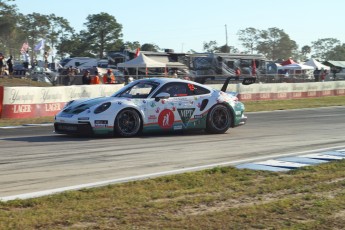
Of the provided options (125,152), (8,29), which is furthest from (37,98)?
(8,29)

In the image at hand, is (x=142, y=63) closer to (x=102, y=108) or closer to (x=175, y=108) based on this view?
(x=175, y=108)

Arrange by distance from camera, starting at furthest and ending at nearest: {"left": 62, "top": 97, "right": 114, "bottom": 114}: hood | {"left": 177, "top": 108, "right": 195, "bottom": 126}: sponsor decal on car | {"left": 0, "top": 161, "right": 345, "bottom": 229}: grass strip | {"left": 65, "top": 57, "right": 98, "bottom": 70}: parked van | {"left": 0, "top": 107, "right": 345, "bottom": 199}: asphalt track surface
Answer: {"left": 65, "top": 57, "right": 98, "bottom": 70}: parked van < {"left": 177, "top": 108, "right": 195, "bottom": 126}: sponsor decal on car < {"left": 62, "top": 97, "right": 114, "bottom": 114}: hood < {"left": 0, "top": 107, "right": 345, "bottom": 199}: asphalt track surface < {"left": 0, "top": 161, "right": 345, "bottom": 229}: grass strip

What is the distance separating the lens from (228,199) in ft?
19.6

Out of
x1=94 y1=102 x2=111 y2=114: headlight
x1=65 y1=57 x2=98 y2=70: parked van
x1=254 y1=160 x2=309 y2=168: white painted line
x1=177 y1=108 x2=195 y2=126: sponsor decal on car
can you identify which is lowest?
x1=254 y1=160 x2=309 y2=168: white painted line

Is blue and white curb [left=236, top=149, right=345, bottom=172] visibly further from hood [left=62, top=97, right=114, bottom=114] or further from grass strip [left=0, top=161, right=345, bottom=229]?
hood [left=62, top=97, right=114, bottom=114]

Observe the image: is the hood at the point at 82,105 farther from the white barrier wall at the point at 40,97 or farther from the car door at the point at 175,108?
the white barrier wall at the point at 40,97

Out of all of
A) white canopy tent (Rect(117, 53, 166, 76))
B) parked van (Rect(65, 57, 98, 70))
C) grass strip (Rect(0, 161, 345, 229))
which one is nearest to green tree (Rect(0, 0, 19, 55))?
parked van (Rect(65, 57, 98, 70))

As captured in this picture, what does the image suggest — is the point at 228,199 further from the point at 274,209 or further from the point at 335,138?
the point at 335,138

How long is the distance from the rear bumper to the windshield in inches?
49.5

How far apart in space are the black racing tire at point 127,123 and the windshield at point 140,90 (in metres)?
0.55

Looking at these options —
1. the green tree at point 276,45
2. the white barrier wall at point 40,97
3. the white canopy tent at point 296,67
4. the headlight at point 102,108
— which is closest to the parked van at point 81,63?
the white canopy tent at point 296,67

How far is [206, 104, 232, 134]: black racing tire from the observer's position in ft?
42.2

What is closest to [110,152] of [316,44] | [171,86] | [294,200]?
[171,86]

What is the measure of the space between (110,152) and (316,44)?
178 m
